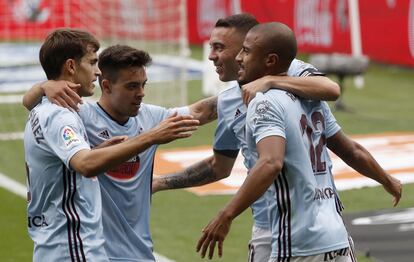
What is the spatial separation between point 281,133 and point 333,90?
1.75 ft

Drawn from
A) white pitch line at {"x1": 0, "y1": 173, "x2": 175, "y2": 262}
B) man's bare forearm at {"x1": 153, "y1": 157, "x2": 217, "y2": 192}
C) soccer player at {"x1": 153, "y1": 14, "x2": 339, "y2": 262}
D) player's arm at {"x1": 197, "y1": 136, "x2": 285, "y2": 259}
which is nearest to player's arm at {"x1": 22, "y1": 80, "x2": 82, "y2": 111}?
player's arm at {"x1": 197, "y1": 136, "x2": 285, "y2": 259}

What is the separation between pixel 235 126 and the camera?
22.5ft

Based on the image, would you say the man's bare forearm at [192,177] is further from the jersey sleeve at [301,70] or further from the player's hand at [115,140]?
the player's hand at [115,140]

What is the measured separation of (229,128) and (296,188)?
47.2 inches

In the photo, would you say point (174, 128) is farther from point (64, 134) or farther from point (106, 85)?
point (106, 85)

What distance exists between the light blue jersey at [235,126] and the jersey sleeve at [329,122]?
1.21 feet

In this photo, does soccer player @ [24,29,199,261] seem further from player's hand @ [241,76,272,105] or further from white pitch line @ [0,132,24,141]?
white pitch line @ [0,132,24,141]

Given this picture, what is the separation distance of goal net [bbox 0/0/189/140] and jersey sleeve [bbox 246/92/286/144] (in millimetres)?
12510

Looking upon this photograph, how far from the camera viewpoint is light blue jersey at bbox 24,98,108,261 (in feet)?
19.1

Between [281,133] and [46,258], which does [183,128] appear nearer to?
[281,133]

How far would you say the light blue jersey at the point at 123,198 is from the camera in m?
6.23

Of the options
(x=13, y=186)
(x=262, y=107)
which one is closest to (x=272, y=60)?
(x=262, y=107)

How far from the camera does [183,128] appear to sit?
5609mm

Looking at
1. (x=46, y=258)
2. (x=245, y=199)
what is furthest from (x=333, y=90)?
(x=46, y=258)
